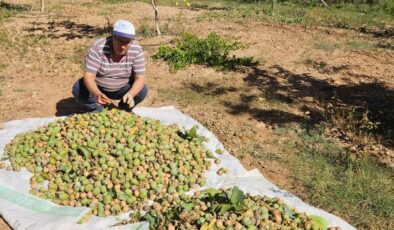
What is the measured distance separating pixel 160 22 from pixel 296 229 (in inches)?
339

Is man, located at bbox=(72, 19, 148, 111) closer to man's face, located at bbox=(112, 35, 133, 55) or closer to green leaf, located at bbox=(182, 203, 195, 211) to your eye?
man's face, located at bbox=(112, 35, 133, 55)

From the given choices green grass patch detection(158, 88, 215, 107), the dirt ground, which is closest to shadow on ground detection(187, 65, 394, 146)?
the dirt ground

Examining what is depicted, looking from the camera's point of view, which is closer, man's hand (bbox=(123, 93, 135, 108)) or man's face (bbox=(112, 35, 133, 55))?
man's face (bbox=(112, 35, 133, 55))

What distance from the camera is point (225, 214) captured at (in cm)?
282

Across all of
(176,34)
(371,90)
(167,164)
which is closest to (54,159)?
(167,164)

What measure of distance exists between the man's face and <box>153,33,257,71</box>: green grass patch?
2835 mm

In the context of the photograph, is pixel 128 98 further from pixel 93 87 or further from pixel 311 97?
pixel 311 97

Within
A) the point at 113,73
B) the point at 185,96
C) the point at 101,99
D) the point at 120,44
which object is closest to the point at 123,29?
the point at 120,44

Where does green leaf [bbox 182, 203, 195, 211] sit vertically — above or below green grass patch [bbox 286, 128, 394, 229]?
above

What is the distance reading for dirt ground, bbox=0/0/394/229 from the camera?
5.41 metres

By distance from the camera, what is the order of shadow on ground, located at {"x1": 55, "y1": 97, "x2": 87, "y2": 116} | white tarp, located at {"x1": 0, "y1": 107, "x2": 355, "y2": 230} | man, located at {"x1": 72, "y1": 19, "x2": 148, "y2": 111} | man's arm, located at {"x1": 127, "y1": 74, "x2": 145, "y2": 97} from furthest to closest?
shadow on ground, located at {"x1": 55, "y1": 97, "x2": 87, "y2": 116}, man's arm, located at {"x1": 127, "y1": 74, "x2": 145, "y2": 97}, man, located at {"x1": 72, "y1": 19, "x2": 148, "y2": 111}, white tarp, located at {"x1": 0, "y1": 107, "x2": 355, "y2": 230}

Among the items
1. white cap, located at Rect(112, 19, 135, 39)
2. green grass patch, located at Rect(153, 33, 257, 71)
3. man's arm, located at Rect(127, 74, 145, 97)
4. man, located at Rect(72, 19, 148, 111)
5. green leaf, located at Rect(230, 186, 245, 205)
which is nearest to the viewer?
green leaf, located at Rect(230, 186, 245, 205)

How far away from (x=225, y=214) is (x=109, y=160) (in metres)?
1.30

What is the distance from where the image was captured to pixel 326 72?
7.04 meters
